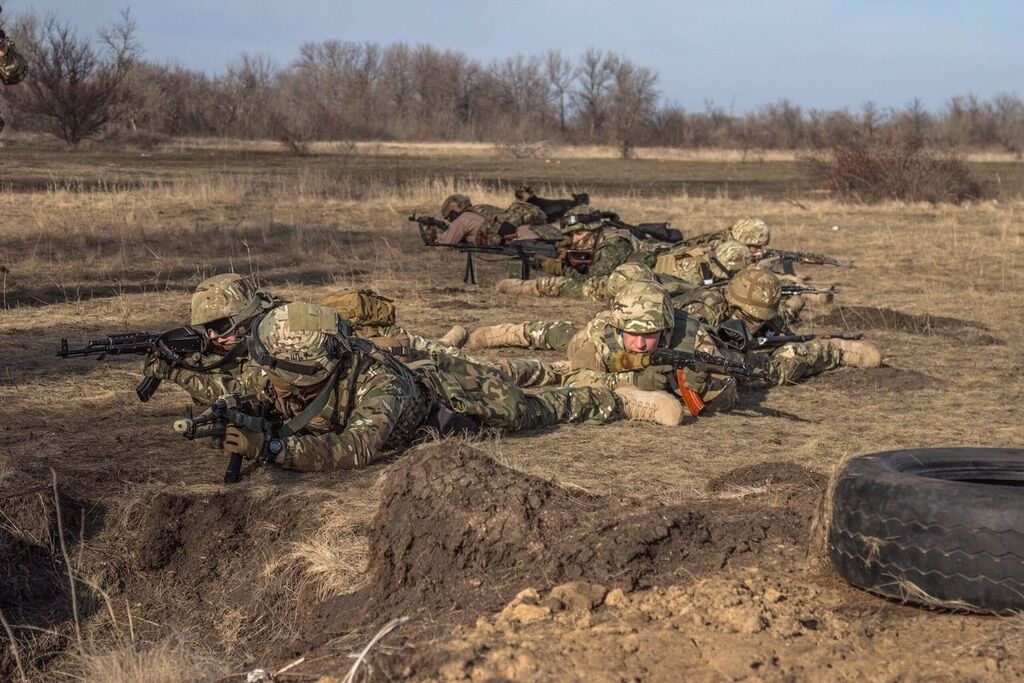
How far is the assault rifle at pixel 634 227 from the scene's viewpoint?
13641mm

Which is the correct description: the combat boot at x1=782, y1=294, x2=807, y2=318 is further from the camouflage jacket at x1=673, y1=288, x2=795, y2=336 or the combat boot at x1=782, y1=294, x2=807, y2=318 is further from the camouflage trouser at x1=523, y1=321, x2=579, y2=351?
the camouflage trouser at x1=523, y1=321, x2=579, y2=351

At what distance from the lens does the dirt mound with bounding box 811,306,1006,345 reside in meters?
11.3

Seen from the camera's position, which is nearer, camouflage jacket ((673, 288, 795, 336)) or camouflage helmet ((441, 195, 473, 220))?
camouflage jacket ((673, 288, 795, 336))

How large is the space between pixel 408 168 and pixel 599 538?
30.7 m

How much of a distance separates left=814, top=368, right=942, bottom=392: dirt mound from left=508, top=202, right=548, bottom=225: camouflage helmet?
564 cm

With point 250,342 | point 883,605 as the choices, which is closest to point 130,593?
point 250,342

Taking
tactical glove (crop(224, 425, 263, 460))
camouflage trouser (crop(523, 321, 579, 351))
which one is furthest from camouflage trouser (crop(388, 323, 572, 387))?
tactical glove (crop(224, 425, 263, 460))

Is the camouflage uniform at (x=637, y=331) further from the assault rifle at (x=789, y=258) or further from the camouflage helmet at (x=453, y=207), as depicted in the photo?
the camouflage helmet at (x=453, y=207)

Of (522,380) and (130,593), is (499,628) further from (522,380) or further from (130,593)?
(522,380)

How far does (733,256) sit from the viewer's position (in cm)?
1138

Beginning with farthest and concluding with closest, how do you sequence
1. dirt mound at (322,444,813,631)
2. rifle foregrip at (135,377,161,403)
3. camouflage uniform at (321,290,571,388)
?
camouflage uniform at (321,290,571,388), rifle foregrip at (135,377,161,403), dirt mound at (322,444,813,631)

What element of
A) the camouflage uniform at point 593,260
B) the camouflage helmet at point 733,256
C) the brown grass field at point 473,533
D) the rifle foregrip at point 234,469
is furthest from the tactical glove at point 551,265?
the rifle foregrip at point 234,469

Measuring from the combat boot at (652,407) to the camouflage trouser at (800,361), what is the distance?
1629 mm

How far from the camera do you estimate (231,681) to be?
3.97 m
